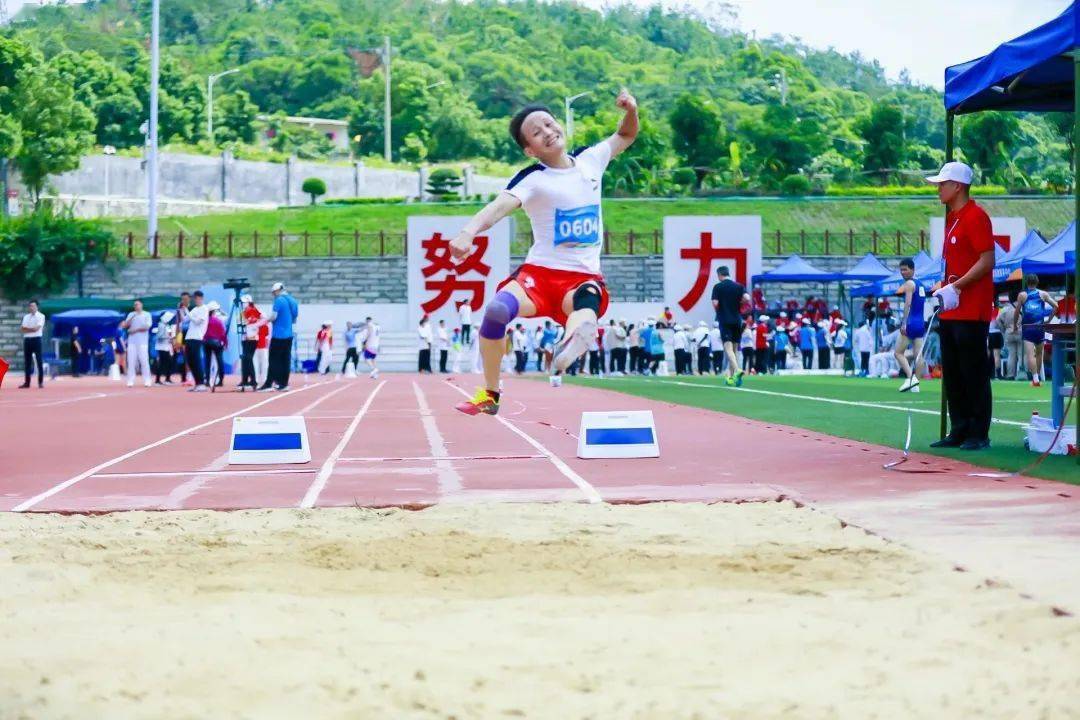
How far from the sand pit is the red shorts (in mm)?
2239

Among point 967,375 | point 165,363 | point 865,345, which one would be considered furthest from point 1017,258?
point 967,375

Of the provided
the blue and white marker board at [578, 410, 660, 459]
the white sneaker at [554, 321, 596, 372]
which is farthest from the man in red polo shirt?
the white sneaker at [554, 321, 596, 372]

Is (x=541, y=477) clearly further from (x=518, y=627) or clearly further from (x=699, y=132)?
(x=699, y=132)

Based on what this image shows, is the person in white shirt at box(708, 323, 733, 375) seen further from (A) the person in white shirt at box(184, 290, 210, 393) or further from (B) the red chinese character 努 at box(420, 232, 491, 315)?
(A) the person in white shirt at box(184, 290, 210, 393)

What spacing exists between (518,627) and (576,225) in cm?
467

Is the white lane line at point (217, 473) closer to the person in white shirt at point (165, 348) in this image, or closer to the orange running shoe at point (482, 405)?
the orange running shoe at point (482, 405)

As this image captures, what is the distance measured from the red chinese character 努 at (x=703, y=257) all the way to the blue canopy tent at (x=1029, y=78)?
31802 mm

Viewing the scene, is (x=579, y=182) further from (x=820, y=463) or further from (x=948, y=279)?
(x=948, y=279)

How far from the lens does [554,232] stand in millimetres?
9258

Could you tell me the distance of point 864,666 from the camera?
4.21 metres

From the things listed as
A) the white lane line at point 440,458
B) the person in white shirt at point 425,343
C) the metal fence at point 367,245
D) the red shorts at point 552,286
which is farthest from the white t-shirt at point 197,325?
the metal fence at point 367,245

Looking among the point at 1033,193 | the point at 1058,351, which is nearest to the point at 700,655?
the point at 1058,351

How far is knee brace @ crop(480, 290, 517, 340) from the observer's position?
9273 mm

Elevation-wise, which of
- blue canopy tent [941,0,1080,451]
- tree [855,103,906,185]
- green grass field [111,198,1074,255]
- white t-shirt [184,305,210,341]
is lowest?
white t-shirt [184,305,210,341]
